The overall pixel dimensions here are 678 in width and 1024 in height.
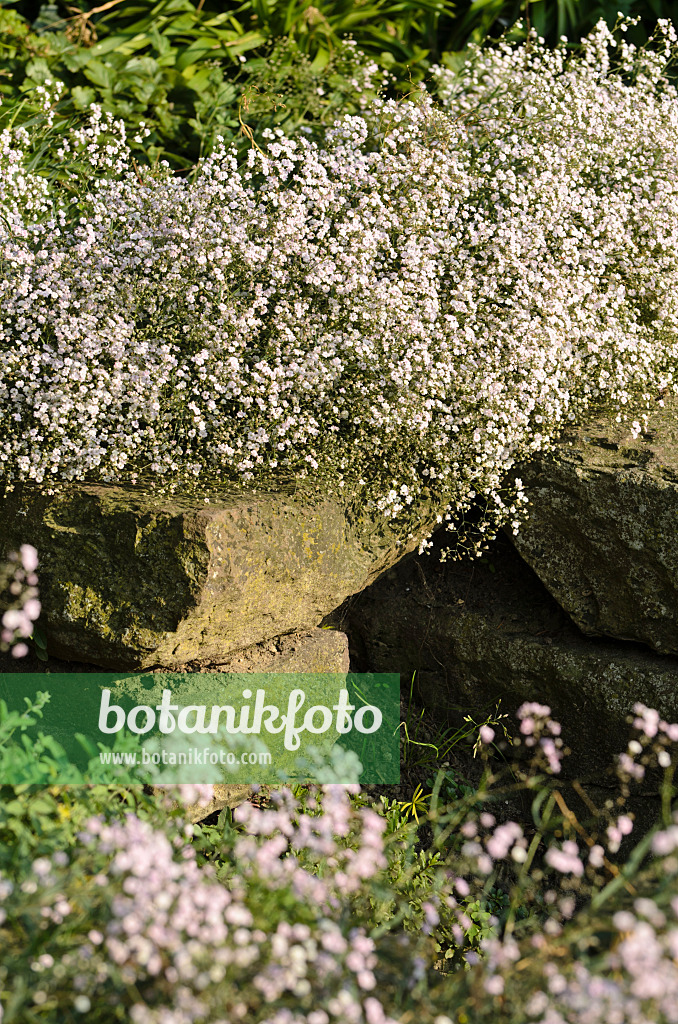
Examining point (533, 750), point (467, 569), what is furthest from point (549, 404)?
point (533, 750)

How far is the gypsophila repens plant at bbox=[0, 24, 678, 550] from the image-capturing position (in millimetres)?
3291

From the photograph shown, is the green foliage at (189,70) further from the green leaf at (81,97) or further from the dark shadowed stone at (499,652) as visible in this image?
the dark shadowed stone at (499,652)

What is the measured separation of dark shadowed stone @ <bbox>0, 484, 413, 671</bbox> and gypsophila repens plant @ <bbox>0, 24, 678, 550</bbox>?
18cm

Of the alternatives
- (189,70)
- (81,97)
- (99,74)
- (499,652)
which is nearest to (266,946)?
(499,652)

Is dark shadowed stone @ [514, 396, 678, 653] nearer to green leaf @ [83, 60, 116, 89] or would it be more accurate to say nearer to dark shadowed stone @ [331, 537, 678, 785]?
dark shadowed stone @ [331, 537, 678, 785]

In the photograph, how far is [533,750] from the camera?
3.96 metres

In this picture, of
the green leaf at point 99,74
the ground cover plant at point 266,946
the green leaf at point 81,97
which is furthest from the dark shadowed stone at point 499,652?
the green leaf at point 99,74

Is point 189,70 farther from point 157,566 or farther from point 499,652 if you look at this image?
point 499,652

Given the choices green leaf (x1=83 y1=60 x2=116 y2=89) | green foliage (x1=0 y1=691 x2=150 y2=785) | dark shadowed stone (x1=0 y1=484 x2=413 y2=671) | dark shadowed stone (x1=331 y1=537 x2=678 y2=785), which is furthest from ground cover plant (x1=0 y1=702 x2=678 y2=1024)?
green leaf (x1=83 y1=60 x2=116 y2=89)

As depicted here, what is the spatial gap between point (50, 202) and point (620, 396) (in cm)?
282

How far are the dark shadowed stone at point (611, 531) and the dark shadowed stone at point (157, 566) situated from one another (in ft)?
3.86

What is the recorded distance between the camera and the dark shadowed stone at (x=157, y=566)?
302 centimetres

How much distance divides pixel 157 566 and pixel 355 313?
1325mm

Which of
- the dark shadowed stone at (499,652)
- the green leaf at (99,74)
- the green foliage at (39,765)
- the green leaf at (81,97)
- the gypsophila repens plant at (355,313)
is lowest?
the dark shadowed stone at (499,652)
